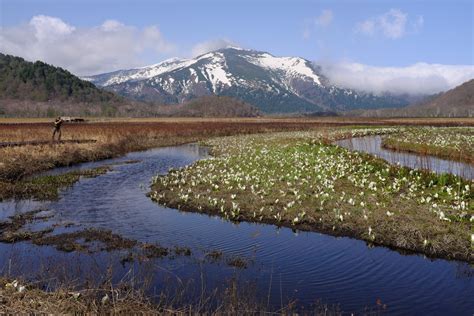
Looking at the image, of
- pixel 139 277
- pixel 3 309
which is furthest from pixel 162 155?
pixel 3 309

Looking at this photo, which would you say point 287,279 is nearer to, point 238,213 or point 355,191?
point 238,213

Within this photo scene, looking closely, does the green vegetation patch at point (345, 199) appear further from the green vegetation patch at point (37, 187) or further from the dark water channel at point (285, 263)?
the green vegetation patch at point (37, 187)

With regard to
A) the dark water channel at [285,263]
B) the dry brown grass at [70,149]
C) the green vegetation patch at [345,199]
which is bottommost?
the dark water channel at [285,263]

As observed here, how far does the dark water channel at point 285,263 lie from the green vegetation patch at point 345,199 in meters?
0.70

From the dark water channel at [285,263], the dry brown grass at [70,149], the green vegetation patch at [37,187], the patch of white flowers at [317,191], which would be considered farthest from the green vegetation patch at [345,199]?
the dry brown grass at [70,149]

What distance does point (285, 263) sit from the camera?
12.1 metres

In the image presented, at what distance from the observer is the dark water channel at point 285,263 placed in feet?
32.8

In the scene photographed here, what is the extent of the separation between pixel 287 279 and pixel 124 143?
3813 centimetres

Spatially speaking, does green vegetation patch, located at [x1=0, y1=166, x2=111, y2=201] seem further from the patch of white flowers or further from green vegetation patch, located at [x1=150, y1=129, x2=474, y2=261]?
the patch of white flowers

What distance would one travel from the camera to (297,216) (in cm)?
1628

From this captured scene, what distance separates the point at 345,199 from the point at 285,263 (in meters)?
6.52

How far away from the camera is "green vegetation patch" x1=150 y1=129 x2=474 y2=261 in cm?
1389

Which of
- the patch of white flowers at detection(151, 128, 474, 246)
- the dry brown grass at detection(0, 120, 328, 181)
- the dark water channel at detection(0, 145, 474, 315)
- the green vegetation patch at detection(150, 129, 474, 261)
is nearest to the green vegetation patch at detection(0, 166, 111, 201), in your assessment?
the dry brown grass at detection(0, 120, 328, 181)

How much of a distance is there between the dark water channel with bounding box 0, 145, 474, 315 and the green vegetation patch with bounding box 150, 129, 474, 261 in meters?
0.70
